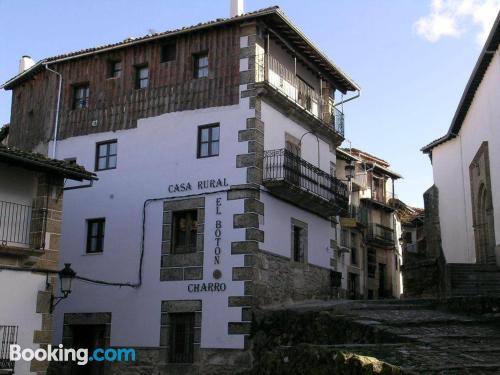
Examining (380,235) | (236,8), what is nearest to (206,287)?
(236,8)

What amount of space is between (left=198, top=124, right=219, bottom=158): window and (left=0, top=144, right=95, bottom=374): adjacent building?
508 centimetres

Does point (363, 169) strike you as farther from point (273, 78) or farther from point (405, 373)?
point (405, 373)

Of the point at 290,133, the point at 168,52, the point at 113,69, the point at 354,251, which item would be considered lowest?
the point at 354,251

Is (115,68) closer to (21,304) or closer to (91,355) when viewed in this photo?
(91,355)

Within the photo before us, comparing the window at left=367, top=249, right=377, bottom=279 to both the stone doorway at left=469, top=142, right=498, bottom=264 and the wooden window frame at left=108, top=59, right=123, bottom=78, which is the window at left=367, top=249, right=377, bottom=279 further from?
the wooden window frame at left=108, top=59, right=123, bottom=78

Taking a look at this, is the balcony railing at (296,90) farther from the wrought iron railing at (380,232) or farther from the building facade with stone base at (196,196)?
the wrought iron railing at (380,232)

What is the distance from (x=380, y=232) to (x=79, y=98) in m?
19.7

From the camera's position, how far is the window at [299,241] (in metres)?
20.1

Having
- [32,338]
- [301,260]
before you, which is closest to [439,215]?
[301,260]

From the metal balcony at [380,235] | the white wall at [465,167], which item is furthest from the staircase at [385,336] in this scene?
the metal balcony at [380,235]

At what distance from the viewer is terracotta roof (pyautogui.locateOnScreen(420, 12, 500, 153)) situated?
1972 centimetres

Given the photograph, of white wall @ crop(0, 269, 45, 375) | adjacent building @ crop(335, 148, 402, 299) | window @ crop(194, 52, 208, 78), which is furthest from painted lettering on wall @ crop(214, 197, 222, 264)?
adjacent building @ crop(335, 148, 402, 299)

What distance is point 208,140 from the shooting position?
19.0 m

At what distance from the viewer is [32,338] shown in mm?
13117
